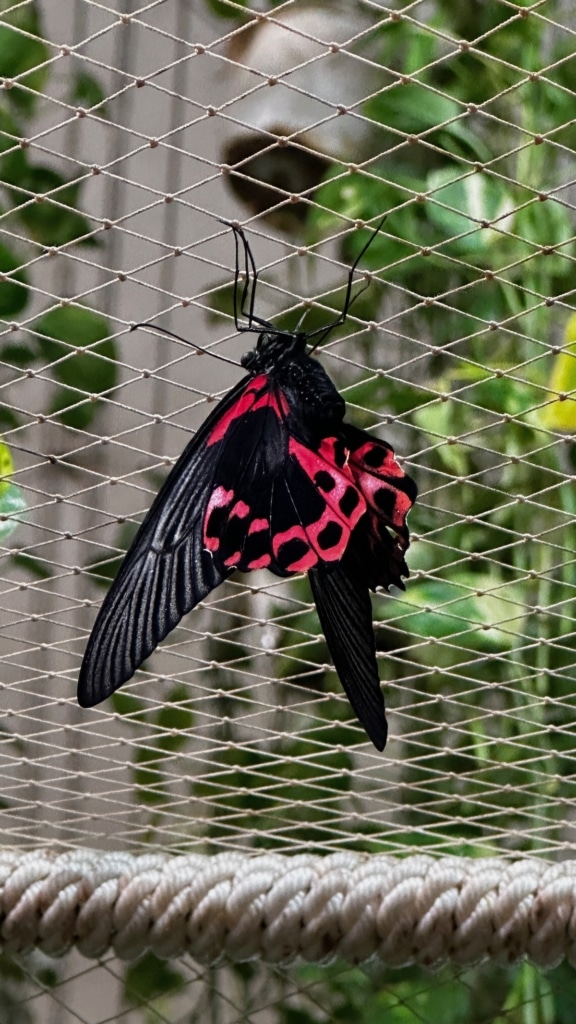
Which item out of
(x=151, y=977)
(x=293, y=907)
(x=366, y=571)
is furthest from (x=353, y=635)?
(x=151, y=977)

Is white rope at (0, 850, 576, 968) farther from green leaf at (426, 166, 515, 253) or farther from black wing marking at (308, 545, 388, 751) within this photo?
green leaf at (426, 166, 515, 253)

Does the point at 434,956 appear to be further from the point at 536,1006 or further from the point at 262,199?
the point at 262,199

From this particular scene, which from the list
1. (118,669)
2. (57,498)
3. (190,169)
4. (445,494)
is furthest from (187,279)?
(118,669)

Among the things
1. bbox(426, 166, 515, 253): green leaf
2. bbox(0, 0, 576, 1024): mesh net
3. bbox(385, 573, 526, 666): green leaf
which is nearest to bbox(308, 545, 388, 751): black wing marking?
bbox(0, 0, 576, 1024): mesh net

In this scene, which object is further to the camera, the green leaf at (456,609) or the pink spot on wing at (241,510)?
the green leaf at (456,609)

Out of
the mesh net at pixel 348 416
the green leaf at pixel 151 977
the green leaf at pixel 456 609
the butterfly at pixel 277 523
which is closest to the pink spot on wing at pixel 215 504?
the butterfly at pixel 277 523

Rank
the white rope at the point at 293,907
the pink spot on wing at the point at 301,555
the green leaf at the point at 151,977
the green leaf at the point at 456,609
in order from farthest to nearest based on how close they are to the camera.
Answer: the green leaf at the point at 151,977
the green leaf at the point at 456,609
the white rope at the point at 293,907
the pink spot on wing at the point at 301,555

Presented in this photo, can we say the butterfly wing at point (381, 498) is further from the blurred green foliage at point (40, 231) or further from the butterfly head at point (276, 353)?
the blurred green foliage at point (40, 231)
